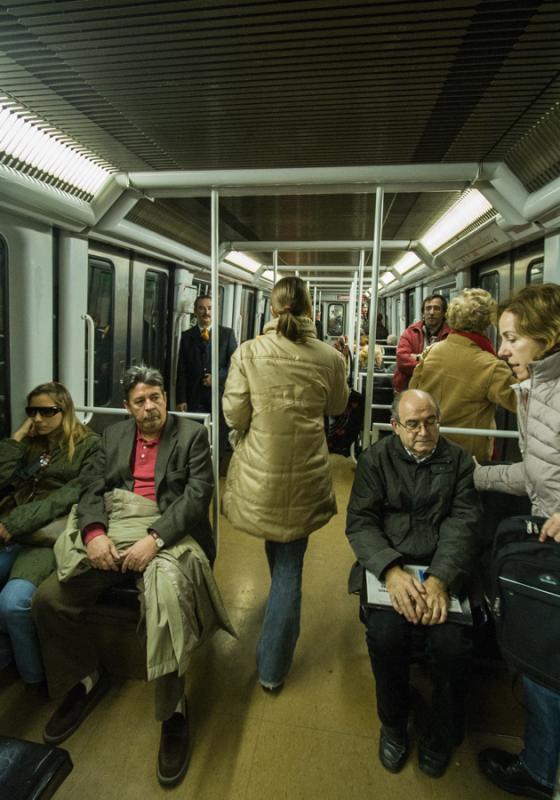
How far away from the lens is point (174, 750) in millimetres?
1812

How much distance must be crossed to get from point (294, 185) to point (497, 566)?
85.5 inches

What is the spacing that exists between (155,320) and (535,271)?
13.1 feet

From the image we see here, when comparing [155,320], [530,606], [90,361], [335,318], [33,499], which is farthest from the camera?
[335,318]

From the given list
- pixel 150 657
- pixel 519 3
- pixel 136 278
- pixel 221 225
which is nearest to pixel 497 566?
pixel 150 657

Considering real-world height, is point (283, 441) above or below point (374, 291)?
below

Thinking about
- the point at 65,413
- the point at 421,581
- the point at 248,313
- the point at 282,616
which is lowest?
the point at 282,616

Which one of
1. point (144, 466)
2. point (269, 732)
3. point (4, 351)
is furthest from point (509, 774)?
point (4, 351)

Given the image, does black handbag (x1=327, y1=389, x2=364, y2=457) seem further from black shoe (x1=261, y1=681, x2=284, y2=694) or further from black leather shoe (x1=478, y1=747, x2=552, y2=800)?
black leather shoe (x1=478, y1=747, x2=552, y2=800)

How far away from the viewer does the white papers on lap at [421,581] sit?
178cm

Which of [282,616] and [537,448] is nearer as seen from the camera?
[537,448]

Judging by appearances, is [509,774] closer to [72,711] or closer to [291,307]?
[72,711]

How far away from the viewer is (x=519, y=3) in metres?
1.18

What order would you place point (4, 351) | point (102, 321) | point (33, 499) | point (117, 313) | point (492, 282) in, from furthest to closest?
point (492, 282) → point (117, 313) → point (102, 321) → point (4, 351) → point (33, 499)

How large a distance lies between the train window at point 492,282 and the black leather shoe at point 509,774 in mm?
3887
